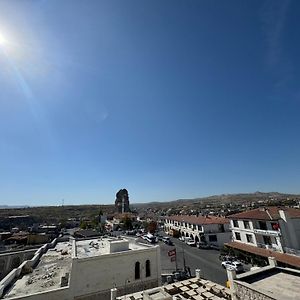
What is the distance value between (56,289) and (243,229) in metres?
33.3

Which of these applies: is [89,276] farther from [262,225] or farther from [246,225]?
[246,225]

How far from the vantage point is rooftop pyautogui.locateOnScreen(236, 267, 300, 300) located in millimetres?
10784

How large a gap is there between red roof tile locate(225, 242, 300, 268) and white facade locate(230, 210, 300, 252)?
42.5 inches

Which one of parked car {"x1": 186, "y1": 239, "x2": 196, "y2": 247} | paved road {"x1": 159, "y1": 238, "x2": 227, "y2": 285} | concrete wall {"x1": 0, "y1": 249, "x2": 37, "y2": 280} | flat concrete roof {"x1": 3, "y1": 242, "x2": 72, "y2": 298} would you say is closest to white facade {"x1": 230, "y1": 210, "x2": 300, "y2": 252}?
paved road {"x1": 159, "y1": 238, "x2": 227, "y2": 285}

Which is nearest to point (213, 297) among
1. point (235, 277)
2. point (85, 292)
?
point (235, 277)

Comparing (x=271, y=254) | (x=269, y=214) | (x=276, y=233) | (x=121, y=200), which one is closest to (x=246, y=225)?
(x=269, y=214)

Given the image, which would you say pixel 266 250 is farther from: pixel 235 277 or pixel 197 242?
pixel 235 277

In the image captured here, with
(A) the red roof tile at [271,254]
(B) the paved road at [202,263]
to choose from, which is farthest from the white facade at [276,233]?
(B) the paved road at [202,263]

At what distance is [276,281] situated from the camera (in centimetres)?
1244

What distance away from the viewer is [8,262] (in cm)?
3341

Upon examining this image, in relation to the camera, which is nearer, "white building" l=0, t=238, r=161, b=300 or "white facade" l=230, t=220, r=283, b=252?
"white building" l=0, t=238, r=161, b=300

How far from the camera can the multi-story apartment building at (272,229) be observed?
1254 inches

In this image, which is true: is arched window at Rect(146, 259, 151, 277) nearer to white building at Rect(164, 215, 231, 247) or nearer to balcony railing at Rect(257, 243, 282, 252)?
balcony railing at Rect(257, 243, 282, 252)

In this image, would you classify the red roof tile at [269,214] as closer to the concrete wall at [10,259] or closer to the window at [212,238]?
the window at [212,238]
